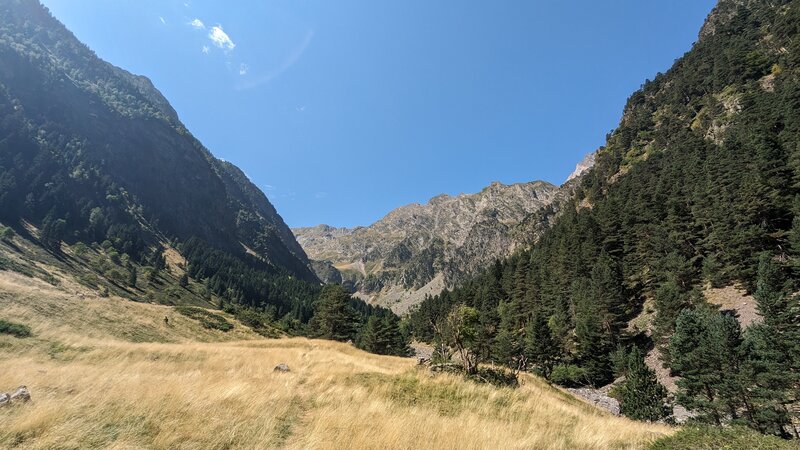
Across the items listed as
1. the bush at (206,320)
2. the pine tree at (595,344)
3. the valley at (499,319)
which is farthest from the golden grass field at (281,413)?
the pine tree at (595,344)

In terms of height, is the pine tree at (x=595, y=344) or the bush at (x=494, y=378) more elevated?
the pine tree at (x=595, y=344)

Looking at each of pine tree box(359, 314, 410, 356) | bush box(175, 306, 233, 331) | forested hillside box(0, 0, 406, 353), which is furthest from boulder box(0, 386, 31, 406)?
forested hillside box(0, 0, 406, 353)

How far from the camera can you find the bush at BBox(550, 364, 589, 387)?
2186 inches

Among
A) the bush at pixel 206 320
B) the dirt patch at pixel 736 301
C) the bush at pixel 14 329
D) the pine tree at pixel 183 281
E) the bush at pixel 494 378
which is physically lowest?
the pine tree at pixel 183 281

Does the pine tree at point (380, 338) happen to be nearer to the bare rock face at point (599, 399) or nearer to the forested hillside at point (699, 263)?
the forested hillside at point (699, 263)

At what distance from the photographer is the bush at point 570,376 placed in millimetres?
55531

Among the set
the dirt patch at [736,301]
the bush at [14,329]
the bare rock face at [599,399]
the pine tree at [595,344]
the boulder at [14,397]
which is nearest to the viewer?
the boulder at [14,397]

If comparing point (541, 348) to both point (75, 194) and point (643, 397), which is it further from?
point (75, 194)

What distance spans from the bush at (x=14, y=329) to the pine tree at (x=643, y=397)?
45.3 metres

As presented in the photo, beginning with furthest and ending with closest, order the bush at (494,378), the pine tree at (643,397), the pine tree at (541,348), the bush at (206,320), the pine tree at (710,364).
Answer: the pine tree at (541,348) < the bush at (206,320) < the pine tree at (643,397) < the pine tree at (710,364) < the bush at (494,378)

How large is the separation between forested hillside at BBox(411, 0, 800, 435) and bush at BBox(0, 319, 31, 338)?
21.7 m

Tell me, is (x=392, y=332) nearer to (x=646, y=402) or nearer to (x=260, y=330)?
(x=260, y=330)

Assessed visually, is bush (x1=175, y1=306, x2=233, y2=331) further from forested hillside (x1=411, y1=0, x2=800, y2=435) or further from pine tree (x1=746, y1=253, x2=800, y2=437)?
pine tree (x1=746, y1=253, x2=800, y2=437)

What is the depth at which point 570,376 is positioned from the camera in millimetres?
55500
